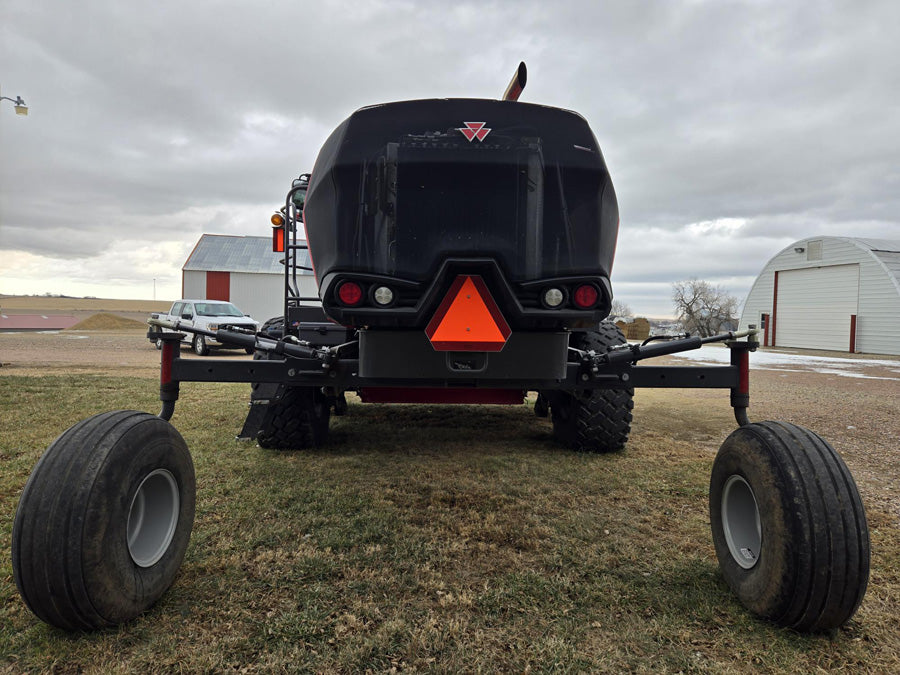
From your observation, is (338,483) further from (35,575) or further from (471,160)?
(471,160)

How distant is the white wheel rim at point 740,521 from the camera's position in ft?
7.32

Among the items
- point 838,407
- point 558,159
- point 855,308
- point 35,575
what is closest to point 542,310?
point 558,159

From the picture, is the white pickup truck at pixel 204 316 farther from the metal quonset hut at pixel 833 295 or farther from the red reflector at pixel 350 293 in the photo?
the metal quonset hut at pixel 833 295

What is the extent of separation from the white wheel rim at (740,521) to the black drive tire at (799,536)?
10 millimetres

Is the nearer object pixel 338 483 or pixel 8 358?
pixel 338 483

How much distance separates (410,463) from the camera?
416 cm

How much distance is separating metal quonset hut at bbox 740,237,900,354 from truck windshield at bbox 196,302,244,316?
2092 centimetres

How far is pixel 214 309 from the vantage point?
655 inches

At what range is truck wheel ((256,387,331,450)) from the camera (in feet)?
14.2

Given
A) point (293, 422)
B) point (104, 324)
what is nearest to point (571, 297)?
point (293, 422)

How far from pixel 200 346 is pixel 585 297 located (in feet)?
47.6

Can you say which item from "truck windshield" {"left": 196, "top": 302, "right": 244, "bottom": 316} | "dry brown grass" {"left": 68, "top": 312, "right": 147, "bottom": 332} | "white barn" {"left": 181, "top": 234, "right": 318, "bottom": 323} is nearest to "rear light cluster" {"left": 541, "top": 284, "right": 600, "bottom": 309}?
"truck windshield" {"left": 196, "top": 302, "right": 244, "bottom": 316}

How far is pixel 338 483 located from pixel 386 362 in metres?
1.50

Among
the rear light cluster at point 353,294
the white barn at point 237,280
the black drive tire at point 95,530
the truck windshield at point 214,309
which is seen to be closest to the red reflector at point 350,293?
the rear light cluster at point 353,294
